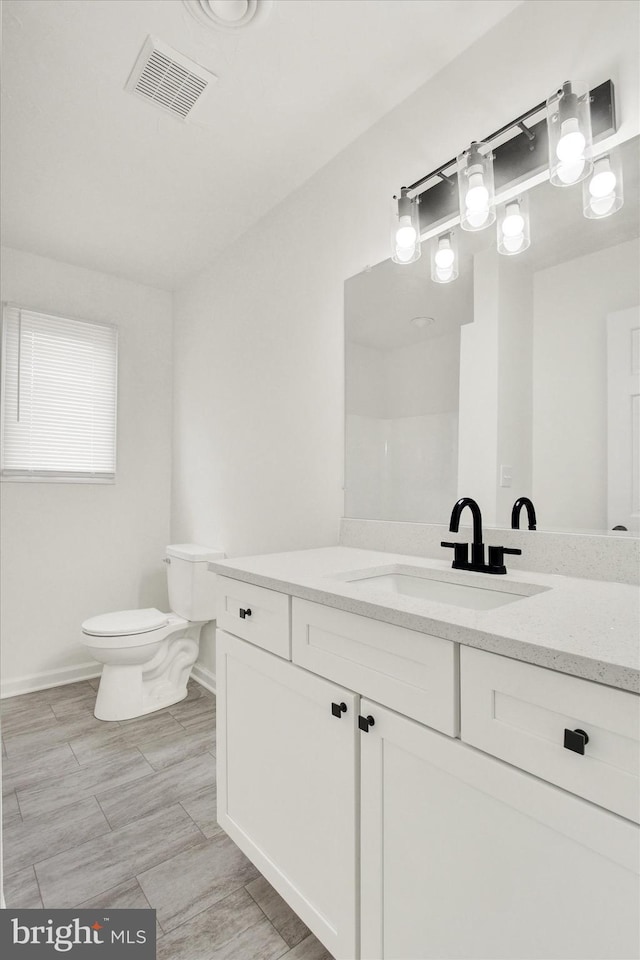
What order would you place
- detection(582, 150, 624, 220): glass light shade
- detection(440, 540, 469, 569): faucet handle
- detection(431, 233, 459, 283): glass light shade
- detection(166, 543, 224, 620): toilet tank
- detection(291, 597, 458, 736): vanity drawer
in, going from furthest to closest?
detection(166, 543, 224, 620): toilet tank < detection(431, 233, 459, 283): glass light shade < detection(440, 540, 469, 569): faucet handle < detection(582, 150, 624, 220): glass light shade < detection(291, 597, 458, 736): vanity drawer

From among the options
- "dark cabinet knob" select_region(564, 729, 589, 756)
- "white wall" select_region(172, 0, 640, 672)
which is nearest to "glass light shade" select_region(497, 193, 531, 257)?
"white wall" select_region(172, 0, 640, 672)

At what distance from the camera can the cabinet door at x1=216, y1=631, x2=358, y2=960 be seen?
3.34 feet

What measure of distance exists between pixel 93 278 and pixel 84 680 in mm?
2457

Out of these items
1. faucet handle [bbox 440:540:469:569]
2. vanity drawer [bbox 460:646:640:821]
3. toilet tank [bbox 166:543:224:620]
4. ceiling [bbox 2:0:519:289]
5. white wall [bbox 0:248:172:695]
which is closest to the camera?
vanity drawer [bbox 460:646:640:821]

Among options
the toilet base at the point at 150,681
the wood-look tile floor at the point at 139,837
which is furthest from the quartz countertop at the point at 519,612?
the toilet base at the point at 150,681

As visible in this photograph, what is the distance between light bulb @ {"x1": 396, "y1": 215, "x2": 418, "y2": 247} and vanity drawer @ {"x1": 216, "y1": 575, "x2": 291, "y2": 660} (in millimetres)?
1209

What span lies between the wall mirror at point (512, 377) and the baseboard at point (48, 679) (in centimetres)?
217

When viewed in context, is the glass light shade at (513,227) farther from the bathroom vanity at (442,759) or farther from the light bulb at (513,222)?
the bathroom vanity at (442,759)

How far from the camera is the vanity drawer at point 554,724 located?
0.61 m

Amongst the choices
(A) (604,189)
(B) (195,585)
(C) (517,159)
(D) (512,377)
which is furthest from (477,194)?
(B) (195,585)

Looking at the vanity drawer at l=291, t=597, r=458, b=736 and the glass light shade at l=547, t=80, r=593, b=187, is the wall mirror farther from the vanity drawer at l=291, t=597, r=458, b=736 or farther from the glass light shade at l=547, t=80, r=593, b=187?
the vanity drawer at l=291, t=597, r=458, b=736

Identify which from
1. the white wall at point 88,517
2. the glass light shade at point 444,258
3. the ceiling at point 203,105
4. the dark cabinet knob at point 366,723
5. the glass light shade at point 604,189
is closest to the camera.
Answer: the dark cabinet knob at point 366,723

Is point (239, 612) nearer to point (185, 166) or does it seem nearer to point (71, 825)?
point (71, 825)

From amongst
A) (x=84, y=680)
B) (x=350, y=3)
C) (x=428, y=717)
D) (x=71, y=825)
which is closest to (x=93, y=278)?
(x=350, y=3)
